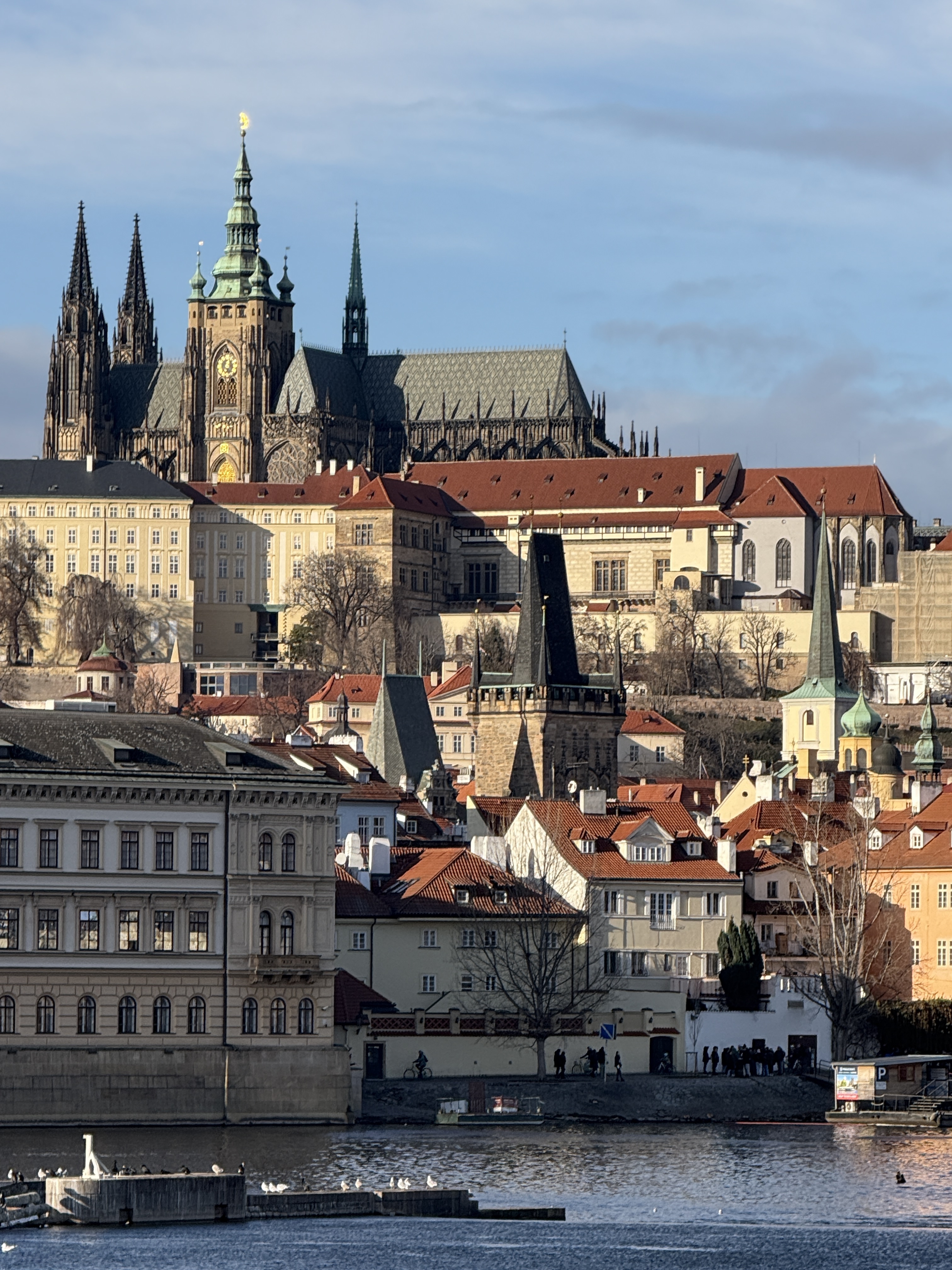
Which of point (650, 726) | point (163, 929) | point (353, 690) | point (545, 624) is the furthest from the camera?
point (353, 690)

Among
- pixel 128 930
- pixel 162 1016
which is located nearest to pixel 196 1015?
pixel 162 1016

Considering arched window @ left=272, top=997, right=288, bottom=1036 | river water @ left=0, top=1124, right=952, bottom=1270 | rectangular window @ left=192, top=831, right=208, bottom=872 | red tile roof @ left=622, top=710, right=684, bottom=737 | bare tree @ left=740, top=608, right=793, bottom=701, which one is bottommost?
river water @ left=0, top=1124, right=952, bottom=1270

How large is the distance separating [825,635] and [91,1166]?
9515 centimetres

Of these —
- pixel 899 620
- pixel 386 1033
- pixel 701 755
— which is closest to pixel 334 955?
pixel 386 1033

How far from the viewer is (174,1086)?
248 feet

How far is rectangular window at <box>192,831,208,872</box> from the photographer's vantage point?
3044 inches

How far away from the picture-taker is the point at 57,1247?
2403 inches

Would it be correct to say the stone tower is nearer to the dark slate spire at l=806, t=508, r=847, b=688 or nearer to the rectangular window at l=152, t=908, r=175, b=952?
the dark slate spire at l=806, t=508, r=847, b=688

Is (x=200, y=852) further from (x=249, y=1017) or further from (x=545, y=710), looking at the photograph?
(x=545, y=710)

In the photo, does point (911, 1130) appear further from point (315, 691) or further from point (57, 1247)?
point (315, 691)

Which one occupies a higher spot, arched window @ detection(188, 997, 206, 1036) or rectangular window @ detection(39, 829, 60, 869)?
rectangular window @ detection(39, 829, 60, 869)

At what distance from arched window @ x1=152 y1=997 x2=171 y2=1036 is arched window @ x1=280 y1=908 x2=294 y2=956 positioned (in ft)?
9.45

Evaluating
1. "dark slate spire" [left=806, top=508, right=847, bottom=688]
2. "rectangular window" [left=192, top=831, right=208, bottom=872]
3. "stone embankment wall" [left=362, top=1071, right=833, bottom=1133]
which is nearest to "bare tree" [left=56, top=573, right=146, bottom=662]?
"dark slate spire" [left=806, top=508, right=847, bottom=688]

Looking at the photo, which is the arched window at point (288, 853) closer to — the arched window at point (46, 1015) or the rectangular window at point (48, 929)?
the rectangular window at point (48, 929)
